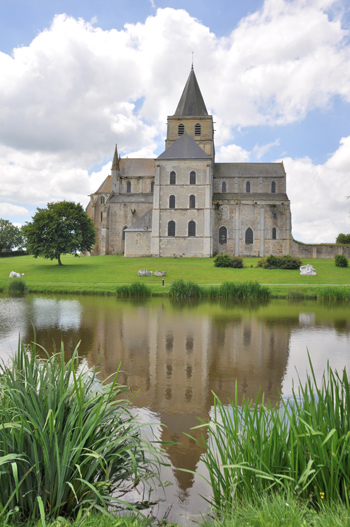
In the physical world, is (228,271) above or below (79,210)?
below

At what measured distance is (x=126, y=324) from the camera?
12961mm

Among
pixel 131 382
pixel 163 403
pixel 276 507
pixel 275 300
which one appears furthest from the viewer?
pixel 275 300

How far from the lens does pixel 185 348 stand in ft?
32.1

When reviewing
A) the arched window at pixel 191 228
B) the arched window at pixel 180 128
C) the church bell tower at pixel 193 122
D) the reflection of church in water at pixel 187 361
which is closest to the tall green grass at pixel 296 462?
the reflection of church in water at pixel 187 361

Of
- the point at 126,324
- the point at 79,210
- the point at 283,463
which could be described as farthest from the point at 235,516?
the point at 79,210

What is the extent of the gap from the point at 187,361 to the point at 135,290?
1397cm

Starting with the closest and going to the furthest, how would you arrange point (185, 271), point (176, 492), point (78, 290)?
point (176, 492) < point (78, 290) < point (185, 271)

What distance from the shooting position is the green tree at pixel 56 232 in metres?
35.3

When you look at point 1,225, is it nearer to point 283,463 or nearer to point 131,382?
point 131,382

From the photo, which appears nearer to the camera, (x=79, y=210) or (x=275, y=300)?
(x=275, y=300)

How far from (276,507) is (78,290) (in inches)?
870

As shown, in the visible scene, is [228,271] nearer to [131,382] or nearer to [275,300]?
[275,300]

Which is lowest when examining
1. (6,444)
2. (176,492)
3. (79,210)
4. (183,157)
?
(176,492)

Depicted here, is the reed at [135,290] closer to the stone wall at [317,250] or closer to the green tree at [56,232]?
the green tree at [56,232]
